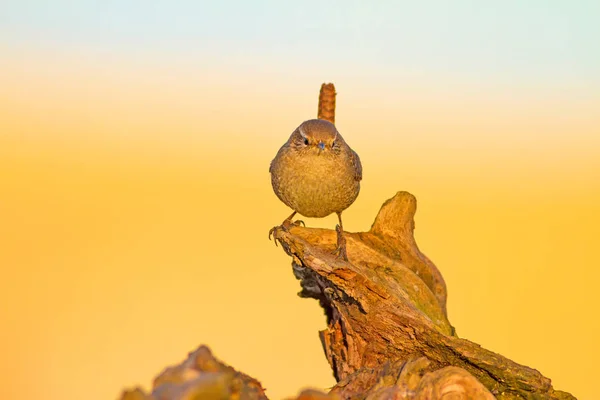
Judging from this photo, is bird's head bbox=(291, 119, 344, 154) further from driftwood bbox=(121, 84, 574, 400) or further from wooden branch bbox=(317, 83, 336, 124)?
wooden branch bbox=(317, 83, 336, 124)

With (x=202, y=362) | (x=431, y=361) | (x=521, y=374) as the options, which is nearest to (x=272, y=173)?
(x=431, y=361)

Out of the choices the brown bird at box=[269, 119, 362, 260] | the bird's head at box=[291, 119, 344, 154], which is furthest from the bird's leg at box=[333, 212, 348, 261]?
the bird's head at box=[291, 119, 344, 154]

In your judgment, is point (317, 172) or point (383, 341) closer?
point (383, 341)

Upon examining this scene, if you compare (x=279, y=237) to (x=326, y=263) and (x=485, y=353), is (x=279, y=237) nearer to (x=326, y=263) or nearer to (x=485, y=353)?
(x=326, y=263)

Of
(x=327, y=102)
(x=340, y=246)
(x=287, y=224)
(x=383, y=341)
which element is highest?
(x=327, y=102)

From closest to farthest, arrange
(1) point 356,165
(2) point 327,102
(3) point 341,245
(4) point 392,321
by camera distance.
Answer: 1. (4) point 392,321
2. (3) point 341,245
3. (1) point 356,165
4. (2) point 327,102

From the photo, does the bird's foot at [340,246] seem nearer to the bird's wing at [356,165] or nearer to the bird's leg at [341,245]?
the bird's leg at [341,245]

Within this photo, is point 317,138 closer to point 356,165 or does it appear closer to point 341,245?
point 356,165

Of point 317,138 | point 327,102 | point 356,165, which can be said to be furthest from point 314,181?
point 327,102
